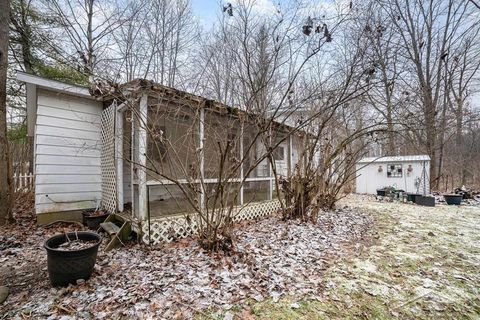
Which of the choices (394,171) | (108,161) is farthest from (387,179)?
(108,161)

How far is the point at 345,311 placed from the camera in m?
2.43

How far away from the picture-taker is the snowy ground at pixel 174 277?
8.11ft

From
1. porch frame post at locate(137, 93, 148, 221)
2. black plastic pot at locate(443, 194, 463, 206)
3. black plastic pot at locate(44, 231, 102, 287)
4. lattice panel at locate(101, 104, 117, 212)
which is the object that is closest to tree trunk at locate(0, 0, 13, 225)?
lattice panel at locate(101, 104, 117, 212)

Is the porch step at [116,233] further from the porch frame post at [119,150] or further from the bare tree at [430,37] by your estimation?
the bare tree at [430,37]

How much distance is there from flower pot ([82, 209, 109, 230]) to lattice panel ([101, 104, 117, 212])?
0.21 metres

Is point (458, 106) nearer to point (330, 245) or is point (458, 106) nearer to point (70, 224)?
point (330, 245)

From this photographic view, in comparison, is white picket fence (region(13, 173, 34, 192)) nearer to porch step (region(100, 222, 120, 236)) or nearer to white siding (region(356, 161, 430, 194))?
porch step (region(100, 222, 120, 236))

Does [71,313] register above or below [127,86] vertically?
below

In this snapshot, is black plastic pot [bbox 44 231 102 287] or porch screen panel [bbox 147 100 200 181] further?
porch screen panel [bbox 147 100 200 181]

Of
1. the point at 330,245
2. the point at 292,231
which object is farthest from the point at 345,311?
the point at 292,231

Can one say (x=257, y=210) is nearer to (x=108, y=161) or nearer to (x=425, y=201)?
(x=108, y=161)

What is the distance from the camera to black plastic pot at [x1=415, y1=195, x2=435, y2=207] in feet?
30.9

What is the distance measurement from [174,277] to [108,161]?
12.3ft

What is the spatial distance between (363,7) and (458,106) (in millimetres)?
14062
